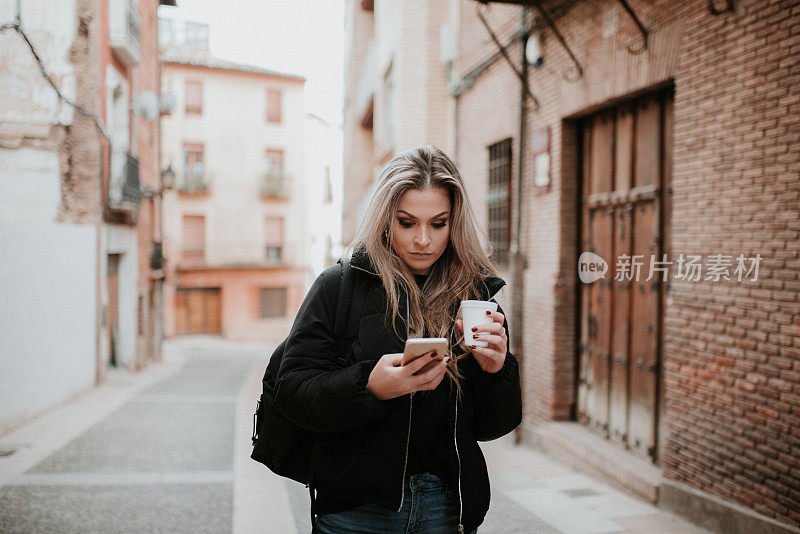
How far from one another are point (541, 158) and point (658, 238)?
227cm

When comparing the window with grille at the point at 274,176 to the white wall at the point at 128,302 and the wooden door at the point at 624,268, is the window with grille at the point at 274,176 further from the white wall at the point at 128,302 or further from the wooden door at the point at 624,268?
the wooden door at the point at 624,268

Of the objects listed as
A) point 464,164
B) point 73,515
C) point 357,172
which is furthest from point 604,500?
point 357,172

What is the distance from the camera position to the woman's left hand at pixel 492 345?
1.76 metres

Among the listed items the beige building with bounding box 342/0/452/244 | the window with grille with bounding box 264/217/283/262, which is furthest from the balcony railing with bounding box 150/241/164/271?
the window with grille with bounding box 264/217/283/262

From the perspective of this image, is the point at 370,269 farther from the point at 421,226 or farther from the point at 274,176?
the point at 274,176

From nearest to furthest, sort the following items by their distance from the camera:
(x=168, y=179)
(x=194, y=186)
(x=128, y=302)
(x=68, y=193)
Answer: (x=68, y=193) → (x=128, y=302) → (x=168, y=179) → (x=194, y=186)

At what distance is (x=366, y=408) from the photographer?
1.71 metres

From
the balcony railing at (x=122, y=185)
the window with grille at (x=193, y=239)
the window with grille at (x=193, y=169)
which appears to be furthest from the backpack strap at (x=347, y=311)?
the window with grille at (x=193, y=169)

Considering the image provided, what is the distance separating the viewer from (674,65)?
5191 mm

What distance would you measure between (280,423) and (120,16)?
1235 cm

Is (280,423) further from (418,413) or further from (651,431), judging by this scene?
(651,431)

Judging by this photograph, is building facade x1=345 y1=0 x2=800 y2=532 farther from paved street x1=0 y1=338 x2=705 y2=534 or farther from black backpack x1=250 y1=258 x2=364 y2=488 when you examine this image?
black backpack x1=250 y1=258 x2=364 y2=488

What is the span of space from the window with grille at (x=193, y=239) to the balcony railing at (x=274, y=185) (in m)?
3.11

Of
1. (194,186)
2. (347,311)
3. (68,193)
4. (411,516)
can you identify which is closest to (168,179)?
(68,193)
